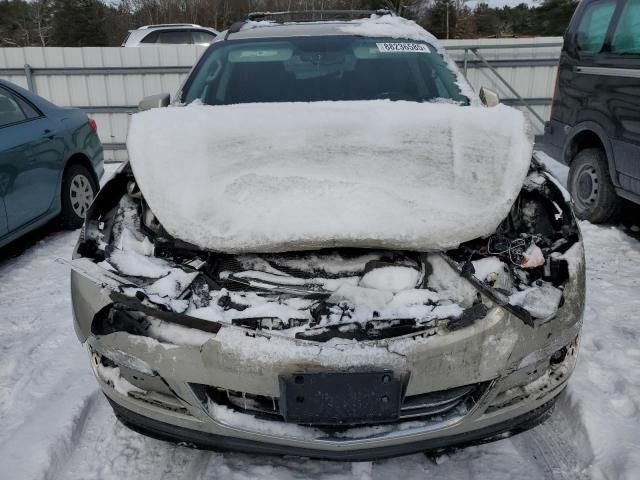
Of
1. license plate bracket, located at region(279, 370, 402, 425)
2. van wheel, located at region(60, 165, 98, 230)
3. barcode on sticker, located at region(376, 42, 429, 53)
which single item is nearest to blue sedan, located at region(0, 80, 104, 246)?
van wheel, located at region(60, 165, 98, 230)

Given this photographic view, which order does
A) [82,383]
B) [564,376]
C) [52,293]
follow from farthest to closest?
[52,293] → [82,383] → [564,376]

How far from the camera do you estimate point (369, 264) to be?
184cm

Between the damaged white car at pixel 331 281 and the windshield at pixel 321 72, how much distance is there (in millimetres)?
653

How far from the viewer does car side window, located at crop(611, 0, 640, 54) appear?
158 inches

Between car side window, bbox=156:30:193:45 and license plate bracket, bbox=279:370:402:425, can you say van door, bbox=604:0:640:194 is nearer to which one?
license plate bracket, bbox=279:370:402:425

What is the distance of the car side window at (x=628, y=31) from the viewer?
4008 millimetres

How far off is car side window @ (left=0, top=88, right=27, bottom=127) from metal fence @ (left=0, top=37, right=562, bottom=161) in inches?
156

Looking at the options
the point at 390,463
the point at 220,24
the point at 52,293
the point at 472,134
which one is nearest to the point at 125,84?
the point at 52,293

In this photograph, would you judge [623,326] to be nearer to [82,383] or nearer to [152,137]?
[152,137]

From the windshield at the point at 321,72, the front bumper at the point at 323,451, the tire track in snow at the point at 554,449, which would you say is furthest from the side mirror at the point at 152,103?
the tire track in snow at the point at 554,449

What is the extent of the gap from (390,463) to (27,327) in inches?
85.4

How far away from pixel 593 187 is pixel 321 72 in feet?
9.01

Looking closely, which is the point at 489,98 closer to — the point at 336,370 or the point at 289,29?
the point at 289,29

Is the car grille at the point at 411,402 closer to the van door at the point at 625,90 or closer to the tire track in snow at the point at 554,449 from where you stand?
the tire track in snow at the point at 554,449
